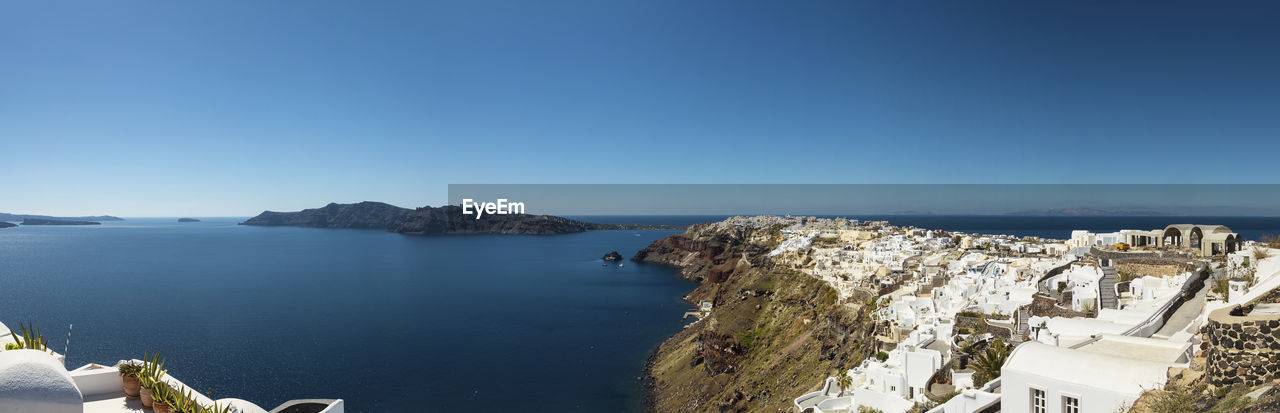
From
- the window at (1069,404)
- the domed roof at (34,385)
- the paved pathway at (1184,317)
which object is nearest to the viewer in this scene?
the domed roof at (34,385)

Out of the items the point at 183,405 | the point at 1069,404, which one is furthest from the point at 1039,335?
the point at 183,405

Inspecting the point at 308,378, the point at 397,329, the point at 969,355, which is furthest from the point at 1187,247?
the point at 397,329

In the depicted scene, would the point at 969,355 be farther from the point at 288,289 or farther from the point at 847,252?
the point at 288,289

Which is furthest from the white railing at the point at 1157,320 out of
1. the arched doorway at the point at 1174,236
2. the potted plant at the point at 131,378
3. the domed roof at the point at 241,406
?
the potted plant at the point at 131,378

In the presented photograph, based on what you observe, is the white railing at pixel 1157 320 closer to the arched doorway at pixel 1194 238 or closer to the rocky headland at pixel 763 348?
the rocky headland at pixel 763 348

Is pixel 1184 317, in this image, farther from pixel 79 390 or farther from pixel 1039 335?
pixel 79 390

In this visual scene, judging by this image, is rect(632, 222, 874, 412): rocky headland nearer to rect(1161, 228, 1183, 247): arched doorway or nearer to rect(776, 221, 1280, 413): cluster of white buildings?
rect(776, 221, 1280, 413): cluster of white buildings
